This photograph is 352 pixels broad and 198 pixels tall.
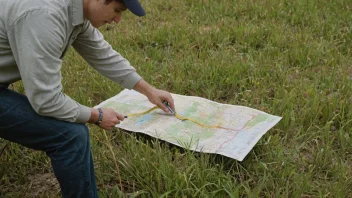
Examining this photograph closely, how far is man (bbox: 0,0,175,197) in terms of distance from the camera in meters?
1.74

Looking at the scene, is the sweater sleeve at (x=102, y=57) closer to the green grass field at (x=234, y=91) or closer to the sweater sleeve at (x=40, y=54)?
the green grass field at (x=234, y=91)

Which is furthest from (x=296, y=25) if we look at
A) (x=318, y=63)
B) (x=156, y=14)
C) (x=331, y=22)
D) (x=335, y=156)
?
(x=335, y=156)

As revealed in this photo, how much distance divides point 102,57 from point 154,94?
1.30 feet

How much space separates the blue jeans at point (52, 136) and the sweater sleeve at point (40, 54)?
0.07 meters

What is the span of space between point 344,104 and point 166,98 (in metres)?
1.14

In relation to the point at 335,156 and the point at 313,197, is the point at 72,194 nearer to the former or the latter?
the point at 313,197

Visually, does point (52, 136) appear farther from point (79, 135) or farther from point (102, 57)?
point (102, 57)

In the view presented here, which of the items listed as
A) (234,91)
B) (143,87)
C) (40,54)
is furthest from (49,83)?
(234,91)

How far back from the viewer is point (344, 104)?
9.75 ft

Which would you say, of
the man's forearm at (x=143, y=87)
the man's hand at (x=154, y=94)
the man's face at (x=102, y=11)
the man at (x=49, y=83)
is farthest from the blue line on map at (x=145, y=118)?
the man's face at (x=102, y=11)

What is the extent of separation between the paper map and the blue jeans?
719 millimetres

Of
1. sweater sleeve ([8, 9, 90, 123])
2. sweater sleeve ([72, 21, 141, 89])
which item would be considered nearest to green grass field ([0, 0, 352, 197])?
sweater sleeve ([72, 21, 141, 89])

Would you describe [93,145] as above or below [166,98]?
below

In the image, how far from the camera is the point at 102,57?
2475 mm
